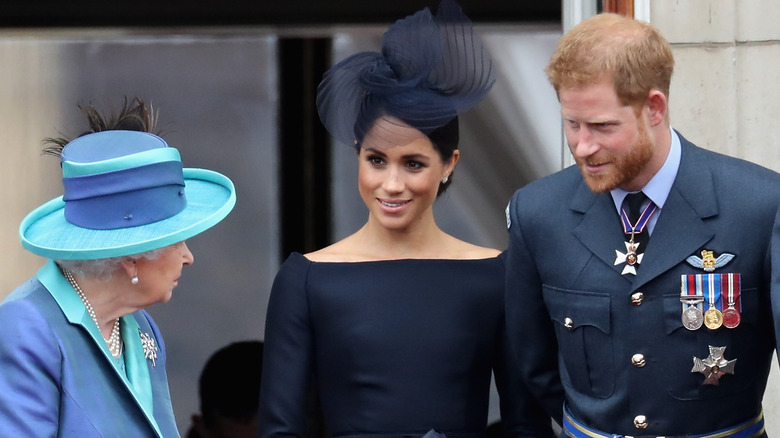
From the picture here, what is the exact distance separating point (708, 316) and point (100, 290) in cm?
129

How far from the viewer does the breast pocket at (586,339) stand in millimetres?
2805

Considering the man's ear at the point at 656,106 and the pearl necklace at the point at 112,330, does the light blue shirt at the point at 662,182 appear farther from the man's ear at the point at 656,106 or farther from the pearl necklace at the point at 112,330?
the pearl necklace at the point at 112,330

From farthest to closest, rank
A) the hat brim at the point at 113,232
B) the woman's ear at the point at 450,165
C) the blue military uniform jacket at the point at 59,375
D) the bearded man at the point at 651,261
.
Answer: the woman's ear at the point at 450,165, the bearded man at the point at 651,261, the hat brim at the point at 113,232, the blue military uniform jacket at the point at 59,375

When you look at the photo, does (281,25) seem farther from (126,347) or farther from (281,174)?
(126,347)

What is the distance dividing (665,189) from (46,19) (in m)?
3.14

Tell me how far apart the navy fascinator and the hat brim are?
594 millimetres

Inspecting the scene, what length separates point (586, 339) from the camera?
2.84 metres

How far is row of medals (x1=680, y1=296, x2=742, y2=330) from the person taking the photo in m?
2.72

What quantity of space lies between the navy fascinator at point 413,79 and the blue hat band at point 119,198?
77cm

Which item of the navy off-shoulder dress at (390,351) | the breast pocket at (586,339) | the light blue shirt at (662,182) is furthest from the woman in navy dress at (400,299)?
the light blue shirt at (662,182)

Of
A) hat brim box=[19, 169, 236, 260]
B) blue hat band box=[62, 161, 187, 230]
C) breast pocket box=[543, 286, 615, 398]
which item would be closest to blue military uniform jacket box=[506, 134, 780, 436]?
breast pocket box=[543, 286, 615, 398]

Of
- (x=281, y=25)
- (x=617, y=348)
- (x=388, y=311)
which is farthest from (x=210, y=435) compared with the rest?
(x=617, y=348)

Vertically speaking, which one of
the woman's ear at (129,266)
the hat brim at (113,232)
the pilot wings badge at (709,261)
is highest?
the hat brim at (113,232)

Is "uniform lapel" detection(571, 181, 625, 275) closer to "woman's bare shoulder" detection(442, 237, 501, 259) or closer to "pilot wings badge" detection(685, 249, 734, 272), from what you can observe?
"pilot wings badge" detection(685, 249, 734, 272)
